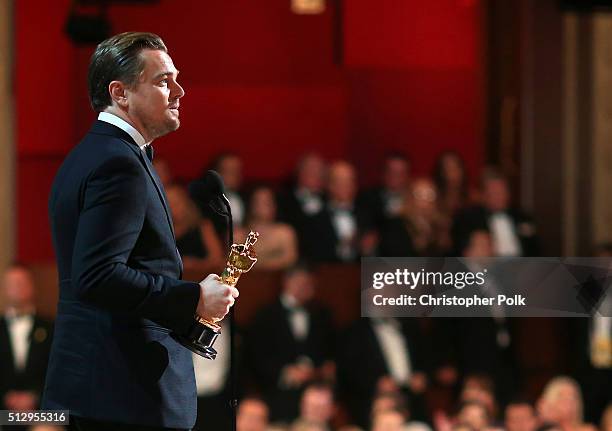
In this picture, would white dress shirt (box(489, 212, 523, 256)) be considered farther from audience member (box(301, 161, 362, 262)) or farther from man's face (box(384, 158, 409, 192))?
audience member (box(301, 161, 362, 262))

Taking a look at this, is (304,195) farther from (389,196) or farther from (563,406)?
(563,406)

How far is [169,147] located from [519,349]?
3997mm

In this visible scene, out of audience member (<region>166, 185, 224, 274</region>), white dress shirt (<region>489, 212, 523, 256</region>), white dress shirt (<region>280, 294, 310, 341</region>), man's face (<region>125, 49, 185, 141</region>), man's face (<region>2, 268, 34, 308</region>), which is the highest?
white dress shirt (<region>489, 212, 523, 256</region>)

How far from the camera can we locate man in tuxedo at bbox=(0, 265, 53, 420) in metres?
6.23

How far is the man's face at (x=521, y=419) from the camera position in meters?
6.45

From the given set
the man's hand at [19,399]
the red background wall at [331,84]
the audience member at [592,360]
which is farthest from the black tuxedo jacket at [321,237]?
the red background wall at [331,84]

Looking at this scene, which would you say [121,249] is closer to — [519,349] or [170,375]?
[170,375]

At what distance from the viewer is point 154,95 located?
2.50 m

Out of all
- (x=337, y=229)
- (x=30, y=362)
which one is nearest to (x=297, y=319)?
(x=337, y=229)

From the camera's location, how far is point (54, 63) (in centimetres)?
866

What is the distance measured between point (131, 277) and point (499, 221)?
540cm

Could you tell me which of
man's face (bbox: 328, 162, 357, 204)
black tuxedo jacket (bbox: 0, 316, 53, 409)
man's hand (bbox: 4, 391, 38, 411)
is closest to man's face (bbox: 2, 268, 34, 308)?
black tuxedo jacket (bbox: 0, 316, 53, 409)

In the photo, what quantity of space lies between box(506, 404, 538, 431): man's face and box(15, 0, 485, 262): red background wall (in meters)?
4.08

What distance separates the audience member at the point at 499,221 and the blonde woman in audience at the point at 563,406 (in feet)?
3.25
